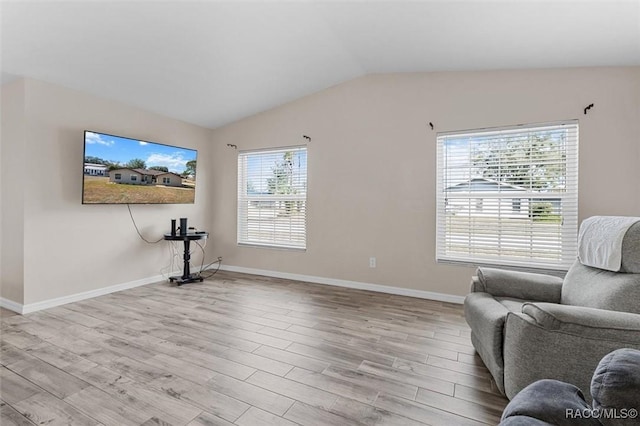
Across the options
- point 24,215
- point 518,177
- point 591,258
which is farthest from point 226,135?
point 591,258

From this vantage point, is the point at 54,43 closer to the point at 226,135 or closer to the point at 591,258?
the point at 226,135

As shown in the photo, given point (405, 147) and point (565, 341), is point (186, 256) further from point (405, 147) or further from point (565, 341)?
A: point (565, 341)

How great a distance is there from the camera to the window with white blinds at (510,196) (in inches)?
115

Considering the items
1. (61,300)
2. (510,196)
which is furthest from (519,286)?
(61,300)

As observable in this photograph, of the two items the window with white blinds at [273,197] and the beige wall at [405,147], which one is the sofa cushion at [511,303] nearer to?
the beige wall at [405,147]

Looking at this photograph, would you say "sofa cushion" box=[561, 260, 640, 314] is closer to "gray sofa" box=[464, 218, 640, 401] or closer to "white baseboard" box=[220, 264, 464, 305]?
"gray sofa" box=[464, 218, 640, 401]

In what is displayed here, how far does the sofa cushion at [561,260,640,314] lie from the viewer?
5.02 ft

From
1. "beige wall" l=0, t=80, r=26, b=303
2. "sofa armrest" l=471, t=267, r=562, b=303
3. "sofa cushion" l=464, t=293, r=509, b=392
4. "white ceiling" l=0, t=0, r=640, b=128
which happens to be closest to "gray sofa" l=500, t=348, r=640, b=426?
"sofa cushion" l=464, t=293, r=509, b=392

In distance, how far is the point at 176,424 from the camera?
1.43 metres

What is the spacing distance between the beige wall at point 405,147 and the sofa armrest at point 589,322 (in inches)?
78.6

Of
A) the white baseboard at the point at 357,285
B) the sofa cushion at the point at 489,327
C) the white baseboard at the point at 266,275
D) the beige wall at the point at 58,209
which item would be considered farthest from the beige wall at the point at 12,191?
the sofa cushion at the point at 489,327

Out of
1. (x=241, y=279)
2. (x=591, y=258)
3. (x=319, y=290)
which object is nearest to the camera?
(x=591, y=258)

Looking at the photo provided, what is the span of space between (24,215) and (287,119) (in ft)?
10.2

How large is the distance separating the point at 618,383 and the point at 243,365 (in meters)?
1.85
